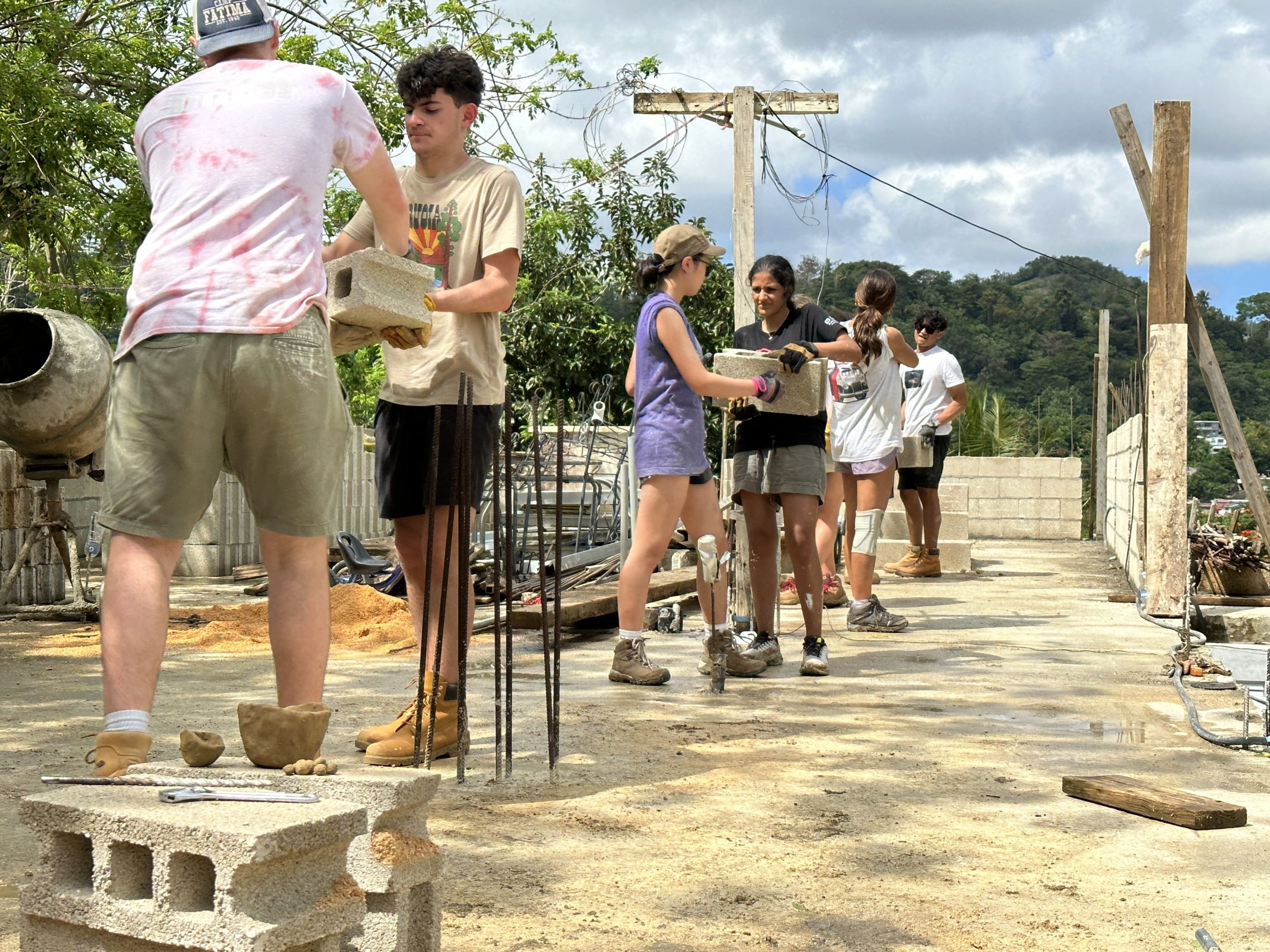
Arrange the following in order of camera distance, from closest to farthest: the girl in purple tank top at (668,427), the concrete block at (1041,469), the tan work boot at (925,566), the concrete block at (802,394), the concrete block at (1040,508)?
the girl in purple tank top at (668,427) → the concrete block at (802,394) → the tan work boot at (925,566) → the concrete block at (1041,469) → the concrete block at (1040,508)

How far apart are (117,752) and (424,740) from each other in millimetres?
1394

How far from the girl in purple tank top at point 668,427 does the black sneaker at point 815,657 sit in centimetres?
45

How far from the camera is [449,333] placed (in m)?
3.66

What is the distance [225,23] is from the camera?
2.67 meters

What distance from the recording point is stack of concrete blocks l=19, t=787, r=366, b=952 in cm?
168

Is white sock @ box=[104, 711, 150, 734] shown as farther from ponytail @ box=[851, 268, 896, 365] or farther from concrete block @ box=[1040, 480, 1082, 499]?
concrete block @ box=[1040, 480, 1082, 499]

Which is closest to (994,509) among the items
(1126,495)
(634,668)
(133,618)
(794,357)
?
(1126,495)

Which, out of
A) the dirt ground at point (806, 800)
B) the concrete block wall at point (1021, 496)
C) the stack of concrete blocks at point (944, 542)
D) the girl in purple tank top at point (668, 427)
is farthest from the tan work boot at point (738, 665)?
the concrete block wall at point (1021, 496)

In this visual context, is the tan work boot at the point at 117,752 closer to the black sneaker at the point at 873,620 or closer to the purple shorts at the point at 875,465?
the black sneaker at the point at 873,620

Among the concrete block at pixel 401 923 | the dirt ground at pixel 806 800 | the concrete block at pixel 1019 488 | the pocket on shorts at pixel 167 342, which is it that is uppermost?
the pocket on shorts at pixel 167 342

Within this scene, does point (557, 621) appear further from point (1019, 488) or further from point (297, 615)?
point (1019, 488)

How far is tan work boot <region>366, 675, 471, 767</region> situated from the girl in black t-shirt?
1.97 meters

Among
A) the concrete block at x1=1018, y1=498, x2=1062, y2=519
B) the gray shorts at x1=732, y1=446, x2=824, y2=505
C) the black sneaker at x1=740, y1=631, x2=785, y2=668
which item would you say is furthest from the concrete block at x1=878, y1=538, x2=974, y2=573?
the gray shorts at x1=732, y1=446, x2=824, y2=505

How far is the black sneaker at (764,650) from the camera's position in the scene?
543 cm
